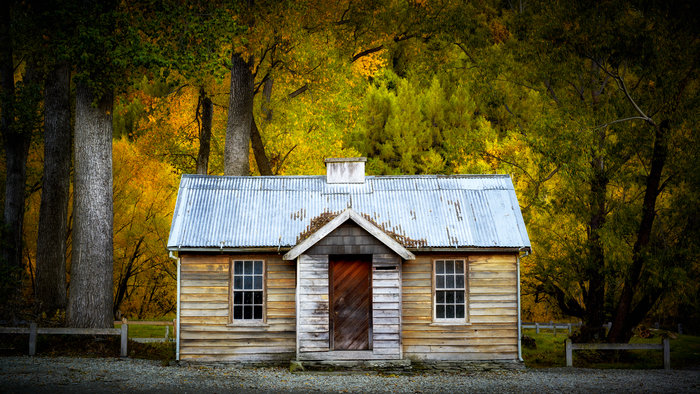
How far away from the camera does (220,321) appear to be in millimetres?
16984

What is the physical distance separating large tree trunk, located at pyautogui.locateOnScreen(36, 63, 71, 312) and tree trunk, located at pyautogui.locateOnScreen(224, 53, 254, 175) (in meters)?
5.38

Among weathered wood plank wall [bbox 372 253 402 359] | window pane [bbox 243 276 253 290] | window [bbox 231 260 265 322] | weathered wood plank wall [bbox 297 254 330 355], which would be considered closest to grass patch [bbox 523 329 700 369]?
weathered wood plank wall [bbox 372 253 402 359]

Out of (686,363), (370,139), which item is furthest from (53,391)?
(370,139)

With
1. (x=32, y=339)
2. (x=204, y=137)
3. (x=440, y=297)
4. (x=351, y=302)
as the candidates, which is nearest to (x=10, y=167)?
(x=204, y=137)

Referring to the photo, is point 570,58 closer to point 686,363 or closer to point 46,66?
point 686,363

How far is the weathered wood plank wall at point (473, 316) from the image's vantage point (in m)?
17.0

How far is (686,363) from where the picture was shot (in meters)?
20.3

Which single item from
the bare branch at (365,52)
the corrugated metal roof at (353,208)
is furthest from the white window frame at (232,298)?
the bare branch at (365,52)

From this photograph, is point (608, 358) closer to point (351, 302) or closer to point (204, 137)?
point (351, 302)

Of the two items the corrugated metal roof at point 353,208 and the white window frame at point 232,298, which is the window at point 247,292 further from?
the corrugated metal roof at point 353,208

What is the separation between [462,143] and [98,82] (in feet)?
47.2

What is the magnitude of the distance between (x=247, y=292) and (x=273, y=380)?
291cm

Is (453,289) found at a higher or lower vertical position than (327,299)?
higher

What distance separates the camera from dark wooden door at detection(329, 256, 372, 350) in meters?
16.9
